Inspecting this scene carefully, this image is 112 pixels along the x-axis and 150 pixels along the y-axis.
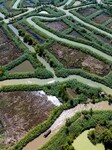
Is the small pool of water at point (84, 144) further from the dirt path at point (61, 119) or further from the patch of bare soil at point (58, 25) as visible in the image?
the patch of bare soil at point (58, 25)

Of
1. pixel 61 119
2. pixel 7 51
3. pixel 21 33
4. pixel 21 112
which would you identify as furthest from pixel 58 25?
pixel 61 119

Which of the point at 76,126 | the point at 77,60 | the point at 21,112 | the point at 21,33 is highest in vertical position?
the point at 21,33

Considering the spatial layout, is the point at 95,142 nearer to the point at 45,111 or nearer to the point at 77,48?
the point at 45,111

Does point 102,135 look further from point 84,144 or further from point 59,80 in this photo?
point 59,80

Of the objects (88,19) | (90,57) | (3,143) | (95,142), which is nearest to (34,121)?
(3,143)

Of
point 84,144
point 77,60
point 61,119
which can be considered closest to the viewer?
point 84,144

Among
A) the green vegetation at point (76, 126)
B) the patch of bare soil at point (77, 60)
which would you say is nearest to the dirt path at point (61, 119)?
the green vegetation at point (76, 126)

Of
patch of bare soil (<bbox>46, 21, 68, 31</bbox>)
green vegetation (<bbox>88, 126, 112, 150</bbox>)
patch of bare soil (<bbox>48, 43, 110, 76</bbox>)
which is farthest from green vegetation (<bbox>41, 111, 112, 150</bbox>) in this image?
patch of bare soil (<bbox>46, 21, 68, 31</bbox>)
